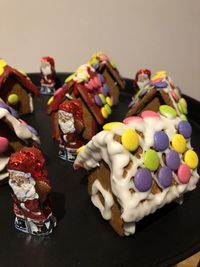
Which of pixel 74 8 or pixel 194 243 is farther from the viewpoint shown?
pixel 74 8

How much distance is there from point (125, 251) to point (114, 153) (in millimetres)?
215

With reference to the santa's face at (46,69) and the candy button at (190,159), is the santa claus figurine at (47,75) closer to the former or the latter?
the santa's face at (46,69)

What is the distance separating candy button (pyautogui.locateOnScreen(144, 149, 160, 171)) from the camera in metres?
0.86

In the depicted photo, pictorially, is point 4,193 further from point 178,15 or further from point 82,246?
point 178,15

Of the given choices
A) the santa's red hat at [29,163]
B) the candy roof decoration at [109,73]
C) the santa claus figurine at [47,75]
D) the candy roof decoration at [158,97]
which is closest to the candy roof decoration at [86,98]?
the candy roof decoration at [158,97]

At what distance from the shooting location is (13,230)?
0.93 m

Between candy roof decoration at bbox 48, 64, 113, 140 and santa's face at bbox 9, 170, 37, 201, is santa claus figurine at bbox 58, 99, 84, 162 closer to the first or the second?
candy roof decoration at bbox 48, 64, 113, 140

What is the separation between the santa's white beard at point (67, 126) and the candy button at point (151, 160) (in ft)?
1.10

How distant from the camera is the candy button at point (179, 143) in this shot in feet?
2.99

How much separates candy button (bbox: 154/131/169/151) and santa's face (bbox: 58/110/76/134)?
32cm

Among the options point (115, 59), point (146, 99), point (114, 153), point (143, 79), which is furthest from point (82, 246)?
point (115, 59)

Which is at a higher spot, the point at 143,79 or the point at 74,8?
the point at 74,8

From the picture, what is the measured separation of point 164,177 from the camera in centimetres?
88

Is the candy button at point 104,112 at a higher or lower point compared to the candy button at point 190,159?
lower
